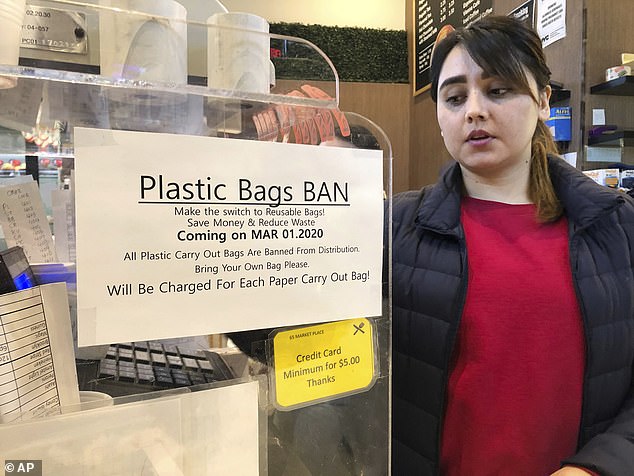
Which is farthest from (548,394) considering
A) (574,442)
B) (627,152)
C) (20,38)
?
(627,152)

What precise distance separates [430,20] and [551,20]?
3.67 ft

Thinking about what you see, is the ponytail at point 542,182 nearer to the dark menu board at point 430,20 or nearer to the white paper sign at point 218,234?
the white paper sign at point 218,234

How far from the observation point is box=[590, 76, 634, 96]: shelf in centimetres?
179

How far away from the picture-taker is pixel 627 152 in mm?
2004

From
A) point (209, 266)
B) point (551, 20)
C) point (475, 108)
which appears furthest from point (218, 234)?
point (551, 20)

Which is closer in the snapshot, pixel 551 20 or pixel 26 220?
pixel 26 220

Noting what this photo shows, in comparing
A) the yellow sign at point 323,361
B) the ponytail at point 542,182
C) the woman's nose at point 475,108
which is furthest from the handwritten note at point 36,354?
→ the ponytail at point 542,182

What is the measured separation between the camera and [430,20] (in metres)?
3.09

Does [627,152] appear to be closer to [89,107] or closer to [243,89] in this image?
[243,89]

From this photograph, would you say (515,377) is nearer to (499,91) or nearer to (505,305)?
(505,305)

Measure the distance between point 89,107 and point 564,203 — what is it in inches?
35.7

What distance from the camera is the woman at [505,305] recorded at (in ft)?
2.91

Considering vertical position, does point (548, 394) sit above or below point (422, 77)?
below

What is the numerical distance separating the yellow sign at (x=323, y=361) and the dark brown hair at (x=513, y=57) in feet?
2.13
